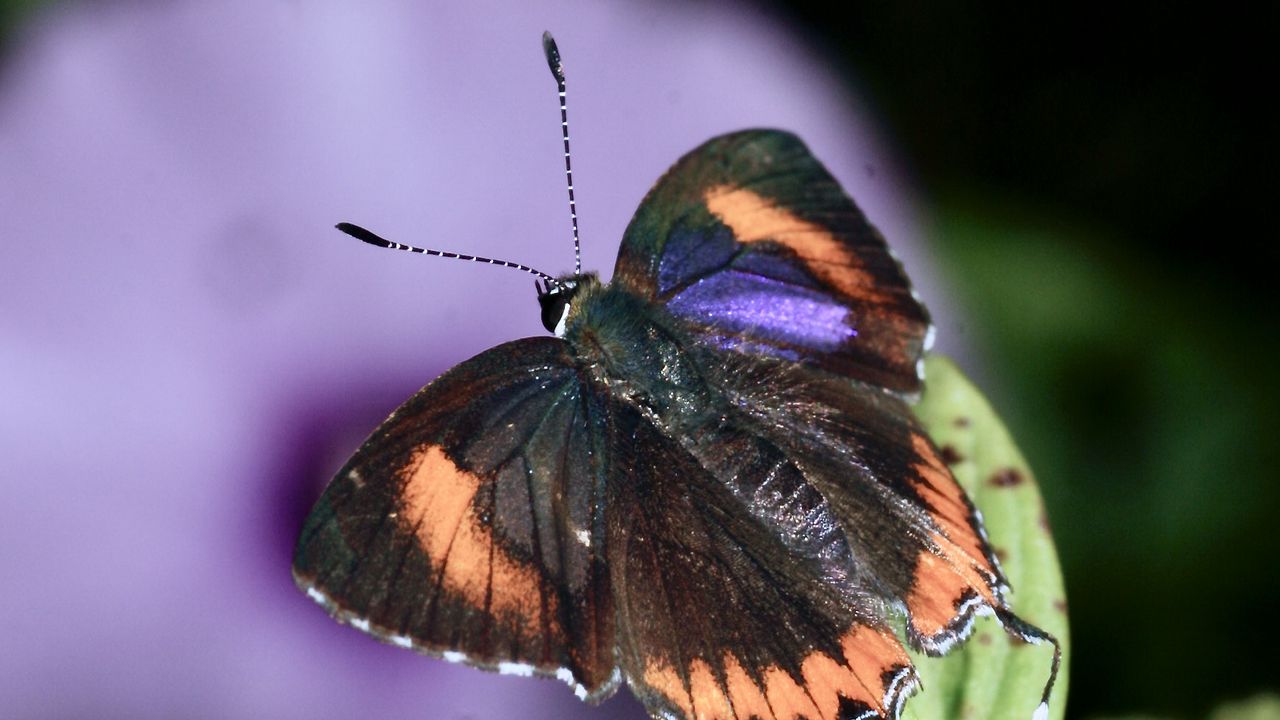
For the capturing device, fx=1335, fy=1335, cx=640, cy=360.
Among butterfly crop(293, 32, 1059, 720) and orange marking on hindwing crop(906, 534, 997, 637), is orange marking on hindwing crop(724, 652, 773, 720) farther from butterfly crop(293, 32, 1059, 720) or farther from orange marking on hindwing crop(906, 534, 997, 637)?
orange marking on hindwing crop(906, 534, 997, 637)

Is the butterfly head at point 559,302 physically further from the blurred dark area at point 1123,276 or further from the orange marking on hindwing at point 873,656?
the blurred dark area at point 1123,276

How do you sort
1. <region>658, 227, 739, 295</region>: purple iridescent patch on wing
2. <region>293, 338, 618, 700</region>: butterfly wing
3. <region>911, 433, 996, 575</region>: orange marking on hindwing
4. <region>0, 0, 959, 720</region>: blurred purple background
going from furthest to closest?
1. <region>0, 0, 959, 720</region>: blurred purple background
2. <region>658, 227, 739, 295</region>: purple iridescent patch on wing
3. <region>911, 433, 996, 575</region>: orange marking on hindwing
4. <region>293, 338, 618, 700</region>: butterfly wing

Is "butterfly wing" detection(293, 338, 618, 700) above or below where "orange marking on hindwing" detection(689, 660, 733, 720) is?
above

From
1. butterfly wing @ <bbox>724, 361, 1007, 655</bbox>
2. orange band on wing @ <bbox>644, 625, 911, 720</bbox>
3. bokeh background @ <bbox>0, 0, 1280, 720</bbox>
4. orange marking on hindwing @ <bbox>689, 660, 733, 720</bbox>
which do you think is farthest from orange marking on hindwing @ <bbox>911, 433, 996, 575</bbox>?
bokeh background @ <bbox>0, 0, 1280, 720</bbox>

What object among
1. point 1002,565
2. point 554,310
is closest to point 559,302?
point 554,310

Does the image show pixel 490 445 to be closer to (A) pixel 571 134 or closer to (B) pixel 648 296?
(B) pixel 648 296
